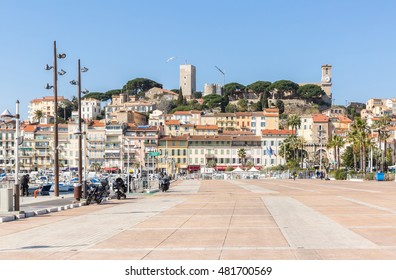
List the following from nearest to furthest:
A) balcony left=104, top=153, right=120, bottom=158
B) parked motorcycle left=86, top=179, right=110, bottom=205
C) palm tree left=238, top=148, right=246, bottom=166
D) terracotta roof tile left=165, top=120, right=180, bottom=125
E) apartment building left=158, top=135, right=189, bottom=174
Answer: parked motorcycle left=86, top=179, right=110, bottom=205 → palm tree left=238, top=148, right=246, bottom=166 → apartment building left=158, top=135, right=189, bottom=174 → balcony left=104, top=153, right=120, bottom=158 → terracotta roof tile left=165, top=120, right=180, bottom=125

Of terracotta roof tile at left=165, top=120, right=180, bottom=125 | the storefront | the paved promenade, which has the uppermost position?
terracotta roof tile at left=165, top=120, right=180, bottom=125

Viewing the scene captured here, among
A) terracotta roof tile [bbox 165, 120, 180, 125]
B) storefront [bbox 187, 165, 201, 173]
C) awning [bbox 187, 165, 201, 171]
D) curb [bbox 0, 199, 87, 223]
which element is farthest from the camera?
terracotta roof tile [bbox 165, 120, 180, 125]

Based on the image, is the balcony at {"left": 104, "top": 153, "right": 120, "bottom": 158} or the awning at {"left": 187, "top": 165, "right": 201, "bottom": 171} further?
the awning at {"left": 187, "top": 165, "right": 201, "bottom": 171}

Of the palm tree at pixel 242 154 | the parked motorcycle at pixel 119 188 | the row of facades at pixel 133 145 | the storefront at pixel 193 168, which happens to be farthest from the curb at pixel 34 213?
the storefront at pixel 193 168

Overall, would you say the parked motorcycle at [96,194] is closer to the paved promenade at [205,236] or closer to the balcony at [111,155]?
the paved promenade at [205,236]

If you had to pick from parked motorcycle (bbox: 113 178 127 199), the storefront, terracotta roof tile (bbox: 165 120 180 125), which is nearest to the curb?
parked motorcycle (bbox: 113 178 127 199)

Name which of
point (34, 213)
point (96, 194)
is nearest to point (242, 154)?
point (96, 194)

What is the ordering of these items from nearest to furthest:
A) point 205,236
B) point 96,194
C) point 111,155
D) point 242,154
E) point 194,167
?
point 205,236 < point 96,194 < point 242,154 < point 111,155 < point 194,167

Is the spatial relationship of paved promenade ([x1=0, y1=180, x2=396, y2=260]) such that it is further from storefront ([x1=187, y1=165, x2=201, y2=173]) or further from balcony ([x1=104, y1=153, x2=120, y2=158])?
storefront ([x1=187, y1=165, x2=201, y2=173])

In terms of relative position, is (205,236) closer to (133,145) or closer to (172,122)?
(133,145)

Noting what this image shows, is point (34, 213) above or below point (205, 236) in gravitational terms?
below

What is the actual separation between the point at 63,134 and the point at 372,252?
163 m

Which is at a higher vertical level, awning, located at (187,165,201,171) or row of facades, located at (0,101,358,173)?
row of facades, located at (0,101,358,173)

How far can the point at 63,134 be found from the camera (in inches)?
6772
